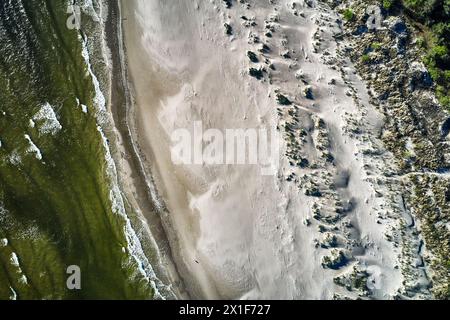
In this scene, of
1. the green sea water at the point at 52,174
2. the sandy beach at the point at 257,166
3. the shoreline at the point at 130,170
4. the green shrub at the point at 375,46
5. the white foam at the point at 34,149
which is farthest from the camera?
the green shrub at the point at 375,46

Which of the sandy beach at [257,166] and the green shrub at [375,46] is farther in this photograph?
the green shrub at [375,46]

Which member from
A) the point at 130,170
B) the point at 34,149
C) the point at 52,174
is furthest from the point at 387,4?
the point at 34,149

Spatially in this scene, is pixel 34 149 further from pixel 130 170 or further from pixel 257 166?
pixel 257 166
